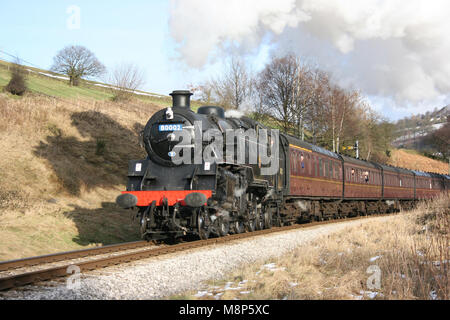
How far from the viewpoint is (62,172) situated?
1977 centimetres

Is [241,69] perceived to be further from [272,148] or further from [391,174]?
[272,148]

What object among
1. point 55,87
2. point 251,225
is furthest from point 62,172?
point 55,87

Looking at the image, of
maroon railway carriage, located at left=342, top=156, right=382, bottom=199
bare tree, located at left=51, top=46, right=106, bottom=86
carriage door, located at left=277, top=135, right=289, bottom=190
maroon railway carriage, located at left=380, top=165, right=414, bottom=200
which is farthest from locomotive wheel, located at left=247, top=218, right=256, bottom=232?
bare tree, located at left=51, top=46, right=106, bottom=86

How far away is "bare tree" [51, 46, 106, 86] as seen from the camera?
4816 cm

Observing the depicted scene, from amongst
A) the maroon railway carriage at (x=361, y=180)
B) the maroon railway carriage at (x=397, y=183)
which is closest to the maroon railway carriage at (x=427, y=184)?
the maroon railway carriage at (x=397, y=183)

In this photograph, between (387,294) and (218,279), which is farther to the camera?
(218,279)

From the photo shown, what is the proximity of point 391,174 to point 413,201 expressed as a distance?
22.6ft

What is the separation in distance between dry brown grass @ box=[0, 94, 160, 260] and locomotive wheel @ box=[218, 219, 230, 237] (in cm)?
299

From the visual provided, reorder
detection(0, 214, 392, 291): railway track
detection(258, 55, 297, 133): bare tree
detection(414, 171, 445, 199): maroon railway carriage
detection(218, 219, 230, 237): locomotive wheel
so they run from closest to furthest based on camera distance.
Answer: detection(0, 214, 392, 291): railway track, detection(218, 219, 230, 237): locomotive wheel, detection(258, 55, 297, 133): bare tree, detection(414, 171, 445, 199): maroon railway carriage

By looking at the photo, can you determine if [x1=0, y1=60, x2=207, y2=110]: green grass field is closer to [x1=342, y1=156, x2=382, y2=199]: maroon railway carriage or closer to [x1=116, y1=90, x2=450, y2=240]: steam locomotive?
[x1=342, y1=156, x2=382, y2=199]: maroon railway carriage

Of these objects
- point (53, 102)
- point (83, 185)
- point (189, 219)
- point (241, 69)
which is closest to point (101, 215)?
point (83, 185)

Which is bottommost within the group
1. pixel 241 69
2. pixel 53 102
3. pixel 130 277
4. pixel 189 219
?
pixel 130 277

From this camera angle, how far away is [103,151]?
2500cm

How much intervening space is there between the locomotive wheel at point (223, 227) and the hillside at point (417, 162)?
63.5 metres
